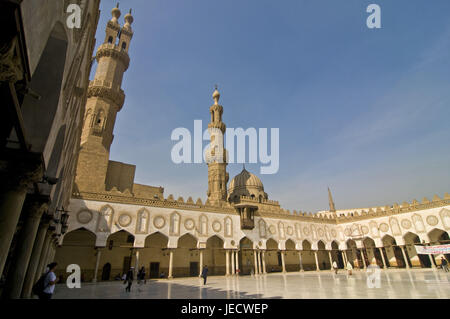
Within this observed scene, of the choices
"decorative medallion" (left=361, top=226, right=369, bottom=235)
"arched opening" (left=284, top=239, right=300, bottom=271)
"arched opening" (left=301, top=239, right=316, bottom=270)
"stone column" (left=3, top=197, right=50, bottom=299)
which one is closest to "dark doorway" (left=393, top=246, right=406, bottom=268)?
"decorative medallion" (left=361, top=226, right=369, bottom=235)

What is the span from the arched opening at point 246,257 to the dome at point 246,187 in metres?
10.5

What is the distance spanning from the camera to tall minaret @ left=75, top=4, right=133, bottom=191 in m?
21.9

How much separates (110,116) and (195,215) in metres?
13.9

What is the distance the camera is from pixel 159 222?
69.9 ft

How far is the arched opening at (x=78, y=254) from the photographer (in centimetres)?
1903

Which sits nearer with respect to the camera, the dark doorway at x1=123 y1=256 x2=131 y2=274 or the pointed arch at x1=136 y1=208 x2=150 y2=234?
the pointed arch at x1=136 y1=208 x2=150 y2=234

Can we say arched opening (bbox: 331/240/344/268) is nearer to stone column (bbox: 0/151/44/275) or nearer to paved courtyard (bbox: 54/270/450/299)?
paved courtyard (bbox: 54/270/450/299)

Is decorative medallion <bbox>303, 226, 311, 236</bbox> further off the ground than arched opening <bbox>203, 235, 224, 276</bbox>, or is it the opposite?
decorative medallion <bbox>303, 226, 311, 236</bbox>

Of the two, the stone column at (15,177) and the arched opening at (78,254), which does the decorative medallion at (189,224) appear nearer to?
the arched opening at (78,254)

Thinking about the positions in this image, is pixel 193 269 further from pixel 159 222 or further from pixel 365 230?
pixel 365 230

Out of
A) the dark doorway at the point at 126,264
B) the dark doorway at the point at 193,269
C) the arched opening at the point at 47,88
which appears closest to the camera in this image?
the arched opening at the point at 47,88

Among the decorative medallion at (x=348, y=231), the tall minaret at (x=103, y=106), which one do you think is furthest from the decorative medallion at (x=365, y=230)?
the tall minaret at (x=103, y=106)

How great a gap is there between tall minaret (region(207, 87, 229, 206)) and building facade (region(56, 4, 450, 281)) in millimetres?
148

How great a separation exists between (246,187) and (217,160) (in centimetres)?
895
